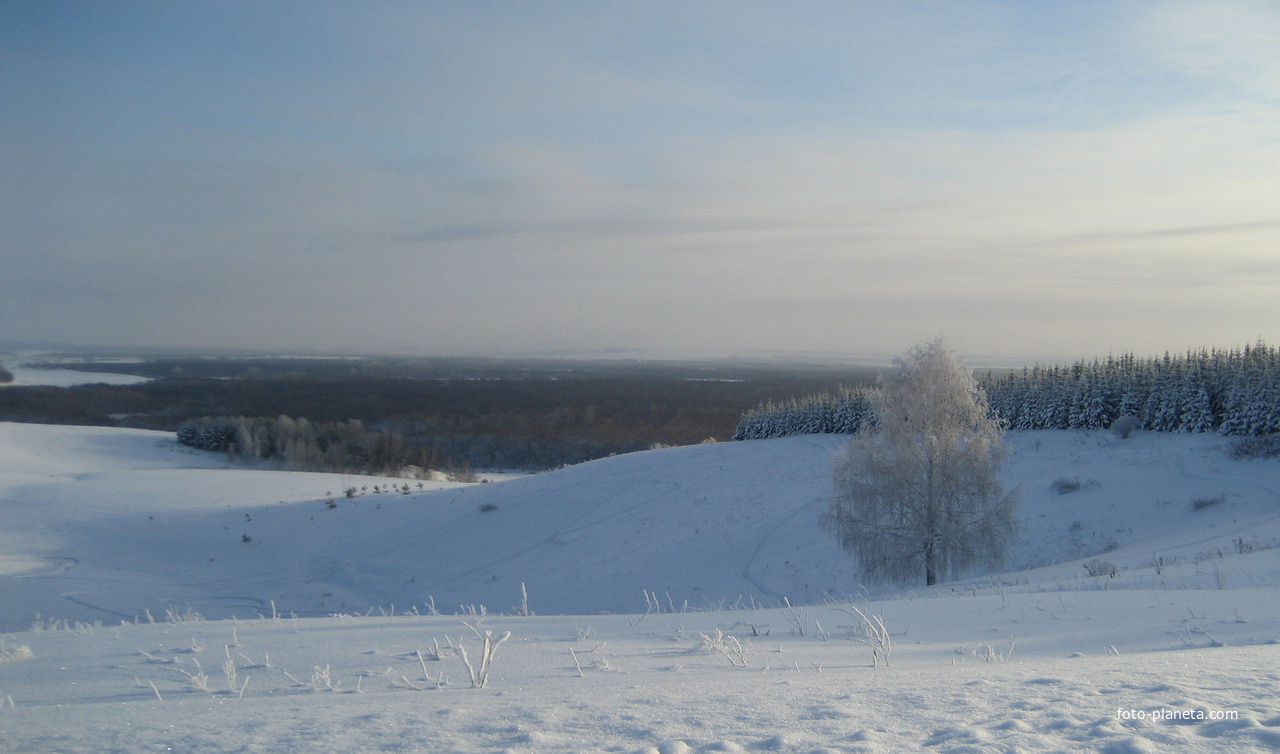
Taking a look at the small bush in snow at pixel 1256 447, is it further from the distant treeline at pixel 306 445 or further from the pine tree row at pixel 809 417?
the distant treeline at pixel 306 445

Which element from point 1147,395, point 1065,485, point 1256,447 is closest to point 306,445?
point 1065,485

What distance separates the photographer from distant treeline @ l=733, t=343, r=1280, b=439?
27391 millimetres

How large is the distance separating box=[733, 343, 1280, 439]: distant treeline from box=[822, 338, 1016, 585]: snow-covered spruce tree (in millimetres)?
6516

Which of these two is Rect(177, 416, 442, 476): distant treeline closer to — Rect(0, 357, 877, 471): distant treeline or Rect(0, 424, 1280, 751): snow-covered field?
Rect(0, 357, 877, 471): distant treeline

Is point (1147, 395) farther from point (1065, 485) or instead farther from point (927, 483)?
point (927, 483)

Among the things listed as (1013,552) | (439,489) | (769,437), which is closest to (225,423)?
(439,489)

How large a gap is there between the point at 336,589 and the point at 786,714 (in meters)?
25.9

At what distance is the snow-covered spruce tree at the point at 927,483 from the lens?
2062 cm

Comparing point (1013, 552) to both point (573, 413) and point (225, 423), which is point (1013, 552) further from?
point (573, 413)

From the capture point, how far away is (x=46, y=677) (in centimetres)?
518

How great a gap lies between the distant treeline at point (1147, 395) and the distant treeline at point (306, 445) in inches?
1328

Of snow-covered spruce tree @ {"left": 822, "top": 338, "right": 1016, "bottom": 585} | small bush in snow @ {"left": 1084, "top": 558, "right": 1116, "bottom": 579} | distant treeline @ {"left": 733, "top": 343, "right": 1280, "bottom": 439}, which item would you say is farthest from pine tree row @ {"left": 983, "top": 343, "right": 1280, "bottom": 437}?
small bush in snow @ {"left": 1084, "top": 558, "right": 1116, "bottom": 579}

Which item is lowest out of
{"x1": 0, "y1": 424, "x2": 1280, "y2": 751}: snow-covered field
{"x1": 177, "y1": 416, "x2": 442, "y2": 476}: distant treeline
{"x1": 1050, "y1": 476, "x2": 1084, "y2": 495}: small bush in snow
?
{"x1": 177, "y1": 416, "x2": 442, "y2": 476}: distant treeline

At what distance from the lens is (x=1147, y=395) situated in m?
31.5
